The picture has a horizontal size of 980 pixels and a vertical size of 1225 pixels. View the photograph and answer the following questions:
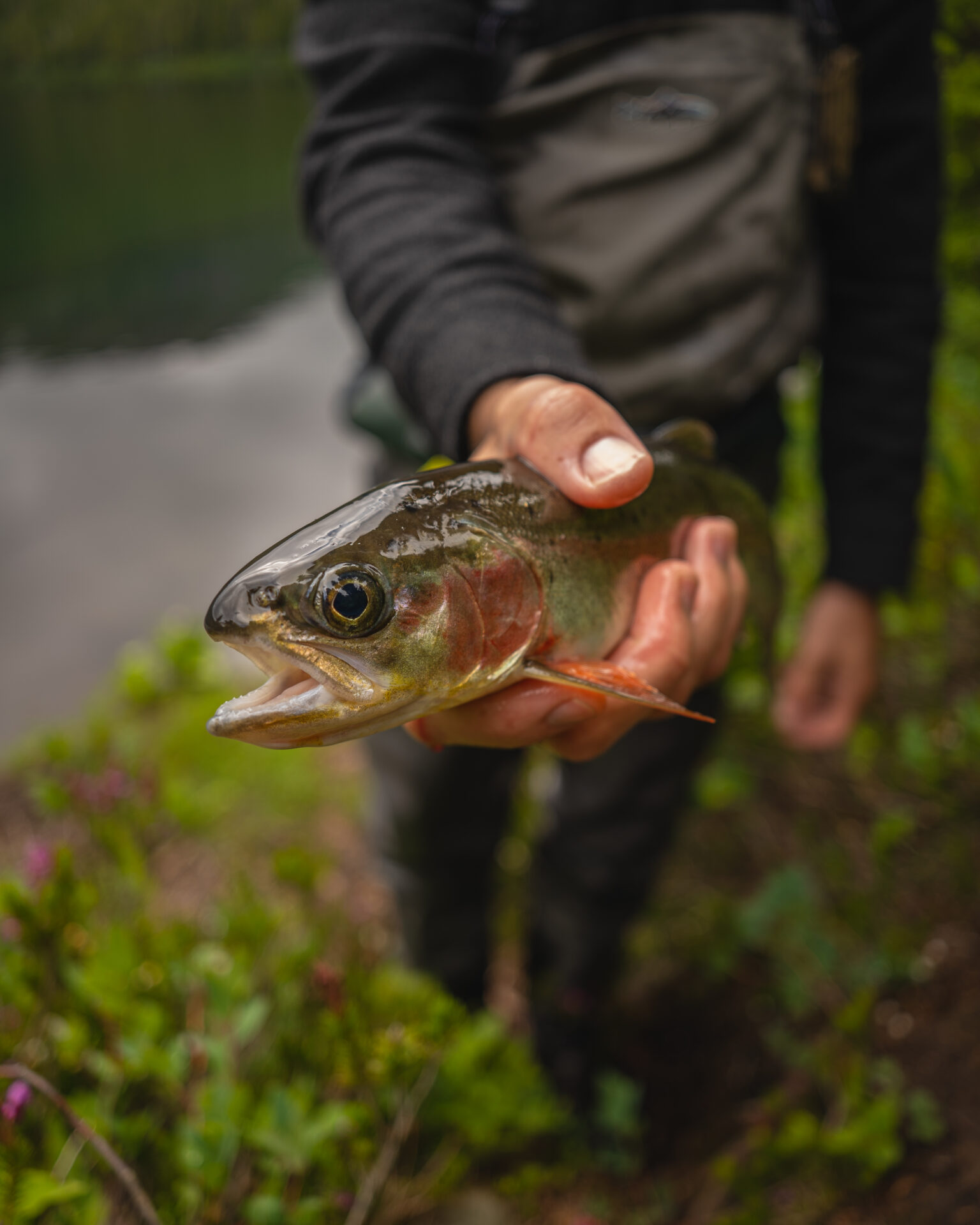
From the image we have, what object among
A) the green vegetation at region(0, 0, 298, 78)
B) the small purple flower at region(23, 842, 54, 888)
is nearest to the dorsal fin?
the small purple flower at region(23, 842, 54, 888)

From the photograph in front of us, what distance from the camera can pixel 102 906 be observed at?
74.9 inches

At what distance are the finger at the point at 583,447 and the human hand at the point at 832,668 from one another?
1.41 meters

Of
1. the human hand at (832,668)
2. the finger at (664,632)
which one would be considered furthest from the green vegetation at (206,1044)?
the human hand at (832,668)

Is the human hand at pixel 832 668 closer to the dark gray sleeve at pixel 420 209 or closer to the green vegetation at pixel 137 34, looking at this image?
the dark gray sleeve at pixel 420 209

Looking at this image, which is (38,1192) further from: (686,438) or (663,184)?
(663,184)

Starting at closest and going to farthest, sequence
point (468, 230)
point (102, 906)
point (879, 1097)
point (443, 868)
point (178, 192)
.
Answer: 1. point (468, 230)
2. point (102, 906)
3. point (879, 1097)
4. point (443, 868)
5. point (178, 192)

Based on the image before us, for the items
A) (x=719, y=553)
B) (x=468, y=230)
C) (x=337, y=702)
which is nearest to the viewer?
(x=337, y=702)

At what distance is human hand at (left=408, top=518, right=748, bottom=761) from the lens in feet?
4.51

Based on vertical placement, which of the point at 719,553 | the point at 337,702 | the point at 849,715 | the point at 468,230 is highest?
the point at 468,230

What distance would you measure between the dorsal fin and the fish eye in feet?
2.57

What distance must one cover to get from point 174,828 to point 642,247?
1.83 metres

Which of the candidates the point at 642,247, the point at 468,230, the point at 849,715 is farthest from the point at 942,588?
the point at 468,230

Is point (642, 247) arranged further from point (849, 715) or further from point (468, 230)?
point (849, 715)

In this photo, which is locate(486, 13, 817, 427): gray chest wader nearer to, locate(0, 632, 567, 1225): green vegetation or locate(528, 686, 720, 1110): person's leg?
locate(528, 686, 720, 1110): person's leg
